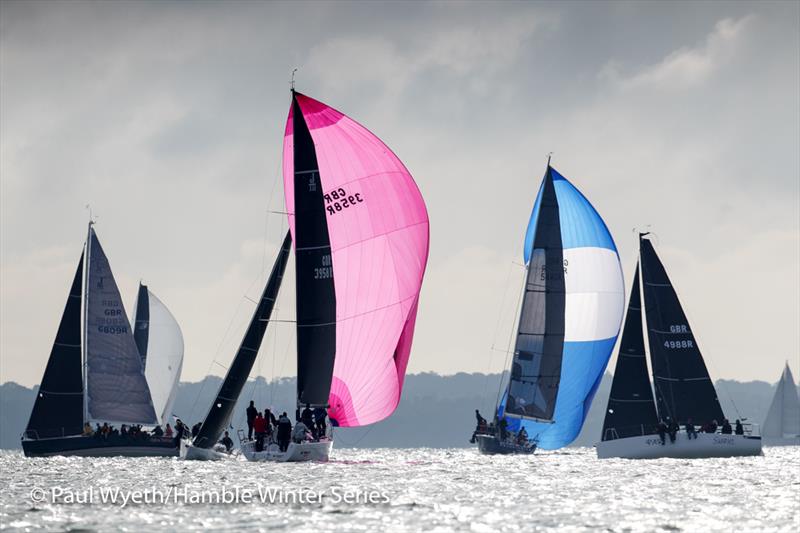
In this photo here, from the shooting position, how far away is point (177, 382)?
63656 millimetres

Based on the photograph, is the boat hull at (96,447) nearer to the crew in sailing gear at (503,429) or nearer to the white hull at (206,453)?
the white hull at (206,453)

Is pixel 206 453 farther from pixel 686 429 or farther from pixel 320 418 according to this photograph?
pixel 686 429

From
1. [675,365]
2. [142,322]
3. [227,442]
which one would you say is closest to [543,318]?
[675,365]

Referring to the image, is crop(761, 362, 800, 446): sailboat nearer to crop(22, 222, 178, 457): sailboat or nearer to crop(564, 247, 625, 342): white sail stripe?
crop(564, 247, 625, 342): white sail stripe

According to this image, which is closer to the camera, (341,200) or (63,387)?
(341,200)

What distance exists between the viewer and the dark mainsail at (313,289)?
37.3 m

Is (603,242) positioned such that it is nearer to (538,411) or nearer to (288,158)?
(538,411)

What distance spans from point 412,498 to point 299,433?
38.1ft

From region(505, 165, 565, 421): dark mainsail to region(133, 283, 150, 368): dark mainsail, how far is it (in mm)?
18849

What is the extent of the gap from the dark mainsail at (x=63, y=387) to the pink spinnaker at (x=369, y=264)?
17.2 m

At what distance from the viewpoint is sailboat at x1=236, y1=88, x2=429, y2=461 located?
37062 mm

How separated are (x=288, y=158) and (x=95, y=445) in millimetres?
16224

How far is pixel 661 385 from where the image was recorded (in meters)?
48.7

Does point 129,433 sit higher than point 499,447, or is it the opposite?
point 129,433
